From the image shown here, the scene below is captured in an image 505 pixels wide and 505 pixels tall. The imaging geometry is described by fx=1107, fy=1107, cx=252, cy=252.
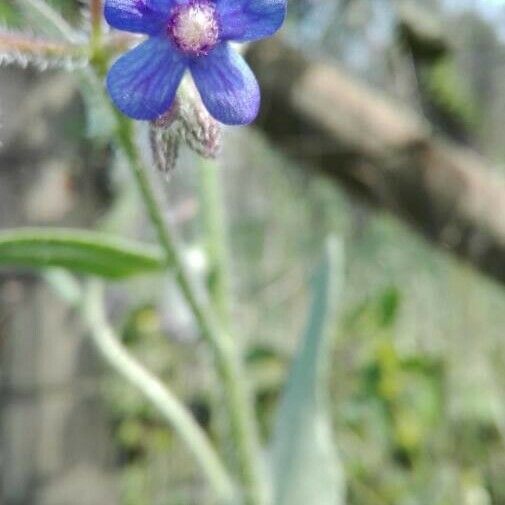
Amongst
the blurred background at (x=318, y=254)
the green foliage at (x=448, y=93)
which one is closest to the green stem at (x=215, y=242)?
the blurred background at (x=318, y=254)

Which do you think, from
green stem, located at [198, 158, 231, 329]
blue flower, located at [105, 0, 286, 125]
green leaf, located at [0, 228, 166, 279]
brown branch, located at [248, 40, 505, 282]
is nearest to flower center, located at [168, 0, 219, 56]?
blue flower, located at [105, 0, 286, 125]

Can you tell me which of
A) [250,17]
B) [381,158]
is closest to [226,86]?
[250,17]

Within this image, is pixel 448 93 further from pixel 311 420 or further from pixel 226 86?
pixel 226 86

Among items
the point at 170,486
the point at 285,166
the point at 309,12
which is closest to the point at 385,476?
the point at 170,486

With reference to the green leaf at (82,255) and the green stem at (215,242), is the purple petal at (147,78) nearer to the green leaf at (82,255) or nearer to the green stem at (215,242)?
the green leaf at (82,255)

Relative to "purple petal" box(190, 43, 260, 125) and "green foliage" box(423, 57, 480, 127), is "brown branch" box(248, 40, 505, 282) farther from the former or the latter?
"purple petal" box(190, 43, 260, 125)
